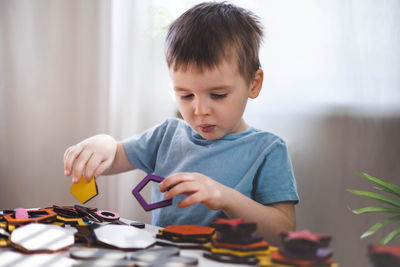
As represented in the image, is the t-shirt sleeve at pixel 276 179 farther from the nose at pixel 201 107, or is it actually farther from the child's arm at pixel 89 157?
the child's arm at pixel 89 157

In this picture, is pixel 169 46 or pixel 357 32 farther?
pixel 357 32

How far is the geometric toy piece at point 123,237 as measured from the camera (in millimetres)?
553

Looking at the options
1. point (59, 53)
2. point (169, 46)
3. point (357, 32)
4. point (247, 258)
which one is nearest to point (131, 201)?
point (59, 53)

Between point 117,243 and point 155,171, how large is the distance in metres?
0.44

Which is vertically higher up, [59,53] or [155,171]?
[59,53]

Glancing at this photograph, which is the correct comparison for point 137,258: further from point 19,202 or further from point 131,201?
point 19,202

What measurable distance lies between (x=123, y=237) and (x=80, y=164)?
259 millimetres

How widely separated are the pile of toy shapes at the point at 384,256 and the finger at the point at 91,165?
0.53 m

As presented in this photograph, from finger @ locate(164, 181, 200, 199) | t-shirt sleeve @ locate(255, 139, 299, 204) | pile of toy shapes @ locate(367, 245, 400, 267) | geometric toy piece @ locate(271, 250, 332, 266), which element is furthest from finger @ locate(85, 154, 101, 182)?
pile of toy shapes @ locate(367, 245, 400, 267)

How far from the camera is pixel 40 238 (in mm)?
559

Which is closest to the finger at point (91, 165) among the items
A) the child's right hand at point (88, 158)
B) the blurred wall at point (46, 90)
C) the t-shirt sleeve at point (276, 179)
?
the child's right hand at point (88, 158)

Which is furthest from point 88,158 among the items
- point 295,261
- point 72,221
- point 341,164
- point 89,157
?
point 341,164

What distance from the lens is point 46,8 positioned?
1560 millimetres

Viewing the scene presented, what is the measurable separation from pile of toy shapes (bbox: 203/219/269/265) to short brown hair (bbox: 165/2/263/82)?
355 millimetres
